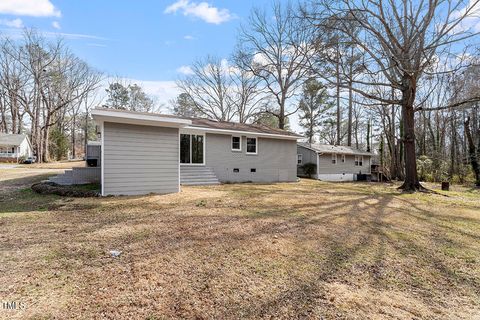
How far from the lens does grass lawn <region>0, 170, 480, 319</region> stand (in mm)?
2590

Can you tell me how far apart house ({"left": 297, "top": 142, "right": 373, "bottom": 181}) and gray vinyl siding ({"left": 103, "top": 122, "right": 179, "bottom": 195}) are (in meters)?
15.1

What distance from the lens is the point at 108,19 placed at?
13.8 m

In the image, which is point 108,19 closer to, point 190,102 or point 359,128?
point 190,102

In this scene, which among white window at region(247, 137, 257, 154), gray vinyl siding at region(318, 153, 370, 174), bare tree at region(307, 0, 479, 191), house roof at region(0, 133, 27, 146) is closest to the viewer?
bare tree at region(307, 0, 479, 191)

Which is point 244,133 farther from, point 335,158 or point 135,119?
point 335,158

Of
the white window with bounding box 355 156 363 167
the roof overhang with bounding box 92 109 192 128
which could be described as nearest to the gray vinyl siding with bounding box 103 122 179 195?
the roof overhang with bounding box 92 109 192 128

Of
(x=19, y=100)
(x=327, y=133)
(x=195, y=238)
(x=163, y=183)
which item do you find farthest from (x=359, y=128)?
(x=19, y=100)

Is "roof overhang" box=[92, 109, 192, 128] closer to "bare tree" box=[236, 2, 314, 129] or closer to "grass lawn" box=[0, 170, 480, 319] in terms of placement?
"grass lawn" box=[0, 170, 480, 319]

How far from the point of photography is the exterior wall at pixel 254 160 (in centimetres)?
1345

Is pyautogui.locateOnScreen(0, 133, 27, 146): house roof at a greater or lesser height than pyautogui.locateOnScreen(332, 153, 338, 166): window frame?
greater

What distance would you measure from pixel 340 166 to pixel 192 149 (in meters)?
15.7

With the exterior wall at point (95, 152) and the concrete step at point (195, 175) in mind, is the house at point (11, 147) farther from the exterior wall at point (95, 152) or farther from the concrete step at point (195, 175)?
the concrete step at point (195, 175)

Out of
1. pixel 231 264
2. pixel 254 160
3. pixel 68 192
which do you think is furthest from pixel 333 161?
pixel 231 264

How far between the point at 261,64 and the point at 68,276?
26.0m
